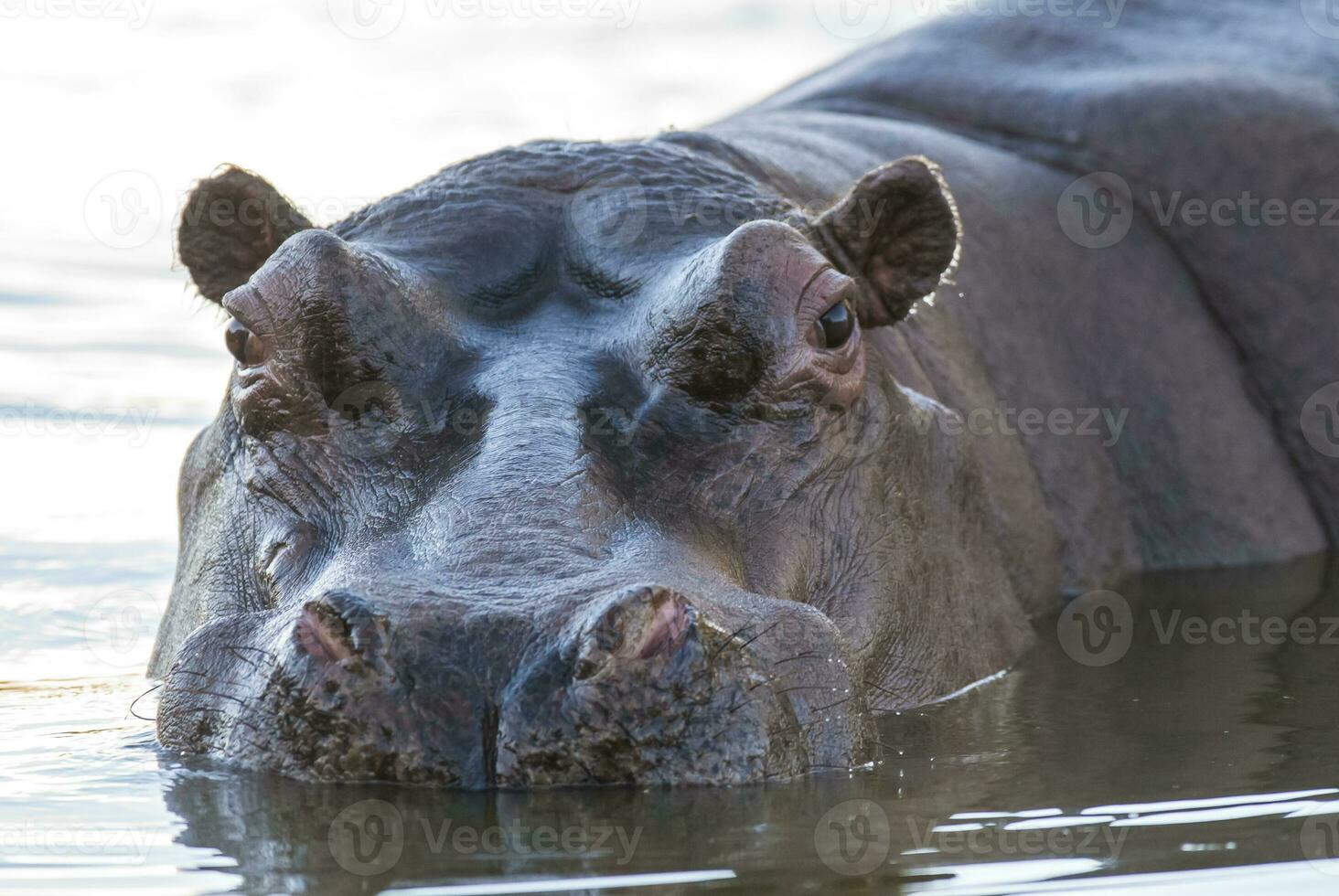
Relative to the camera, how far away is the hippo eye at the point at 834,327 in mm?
4305

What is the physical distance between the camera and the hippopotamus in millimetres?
3188

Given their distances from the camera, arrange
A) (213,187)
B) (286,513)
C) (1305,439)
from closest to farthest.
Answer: (286,513), (213,187), (1305,439)

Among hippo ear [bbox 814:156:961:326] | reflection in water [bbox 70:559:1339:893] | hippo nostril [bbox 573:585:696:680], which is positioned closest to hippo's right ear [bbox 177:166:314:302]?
hippo ear [bbox 814:156:961:326]

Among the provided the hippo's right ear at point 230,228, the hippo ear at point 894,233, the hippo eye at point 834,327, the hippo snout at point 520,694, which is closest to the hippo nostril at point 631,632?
the hippo snout at point 520,694

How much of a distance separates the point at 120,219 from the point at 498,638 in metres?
4.70

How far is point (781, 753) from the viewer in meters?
3.31

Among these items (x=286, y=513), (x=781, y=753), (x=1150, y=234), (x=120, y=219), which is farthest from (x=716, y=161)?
(x=120, y=219)

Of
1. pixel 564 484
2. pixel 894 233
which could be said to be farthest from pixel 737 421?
pixel 894 233

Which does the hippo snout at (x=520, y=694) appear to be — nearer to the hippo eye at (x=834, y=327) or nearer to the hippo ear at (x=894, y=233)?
the hippo eye at (x=834, y=327)

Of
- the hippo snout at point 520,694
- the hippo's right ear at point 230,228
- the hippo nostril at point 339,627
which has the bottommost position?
the hippo snout at point 520,694

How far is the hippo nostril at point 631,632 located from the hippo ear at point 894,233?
1891mm

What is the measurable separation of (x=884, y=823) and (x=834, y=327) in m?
1.39

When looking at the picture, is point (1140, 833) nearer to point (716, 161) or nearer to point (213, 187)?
point (716, 161)

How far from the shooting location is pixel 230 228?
194 inches
